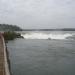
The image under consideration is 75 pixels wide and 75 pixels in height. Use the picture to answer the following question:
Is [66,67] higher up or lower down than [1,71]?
lower down

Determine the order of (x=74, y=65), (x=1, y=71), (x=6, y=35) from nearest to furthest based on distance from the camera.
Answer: (x=1, y=71), (x=74, y=65), (x=6, y=35)

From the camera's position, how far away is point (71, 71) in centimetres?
1636

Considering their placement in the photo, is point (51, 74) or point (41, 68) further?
point (41, 68)

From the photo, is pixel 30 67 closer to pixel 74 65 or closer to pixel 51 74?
pixel 51 74

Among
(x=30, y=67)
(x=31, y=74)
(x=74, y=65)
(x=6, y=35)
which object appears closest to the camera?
(x=31, y=74)

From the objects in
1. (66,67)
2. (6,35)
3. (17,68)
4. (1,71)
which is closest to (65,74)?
(66,67)

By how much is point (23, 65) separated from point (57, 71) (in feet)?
11.2

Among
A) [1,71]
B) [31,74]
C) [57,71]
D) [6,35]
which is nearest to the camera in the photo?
[1,71]

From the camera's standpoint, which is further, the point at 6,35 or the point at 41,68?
the point at 6,35

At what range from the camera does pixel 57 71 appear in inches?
644

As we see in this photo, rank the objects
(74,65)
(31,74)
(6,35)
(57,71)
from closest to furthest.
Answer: (31,74), (57,71), (74,65), (6,35)

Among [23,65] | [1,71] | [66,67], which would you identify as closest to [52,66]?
[66,67]

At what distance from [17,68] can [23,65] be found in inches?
50.8

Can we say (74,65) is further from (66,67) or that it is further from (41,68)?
(41,68)
